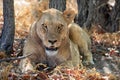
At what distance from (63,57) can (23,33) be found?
2465 millimetres

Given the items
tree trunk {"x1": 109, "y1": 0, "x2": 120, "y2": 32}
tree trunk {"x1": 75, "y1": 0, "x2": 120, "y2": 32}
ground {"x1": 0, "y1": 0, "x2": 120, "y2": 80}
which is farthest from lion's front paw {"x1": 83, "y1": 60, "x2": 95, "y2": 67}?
tree trunk {"x1": 109, "y1": 0, "x2": 120, "y2": 32}

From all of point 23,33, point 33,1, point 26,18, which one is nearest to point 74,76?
point 23,33

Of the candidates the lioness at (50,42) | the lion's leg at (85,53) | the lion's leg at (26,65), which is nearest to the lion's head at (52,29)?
the lioness at (50,42)

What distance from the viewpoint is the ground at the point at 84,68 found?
173 inches

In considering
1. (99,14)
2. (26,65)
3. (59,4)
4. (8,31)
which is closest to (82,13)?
(99,14)

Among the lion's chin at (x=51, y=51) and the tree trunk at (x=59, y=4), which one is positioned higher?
the tree trunk at (x=59, y=4)

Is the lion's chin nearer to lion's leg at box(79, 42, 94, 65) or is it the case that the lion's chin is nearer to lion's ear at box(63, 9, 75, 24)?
lion's ear at box(63, 9, 75, 24)

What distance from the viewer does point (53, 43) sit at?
177 inches

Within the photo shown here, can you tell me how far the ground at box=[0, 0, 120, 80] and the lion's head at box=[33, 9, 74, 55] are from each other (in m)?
0.27

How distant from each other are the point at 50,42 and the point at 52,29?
164mm

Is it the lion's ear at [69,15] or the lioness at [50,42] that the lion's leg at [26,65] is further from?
the lion's ear at [69,15]

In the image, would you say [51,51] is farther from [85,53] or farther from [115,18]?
[115,18]

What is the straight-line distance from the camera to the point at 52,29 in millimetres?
4551

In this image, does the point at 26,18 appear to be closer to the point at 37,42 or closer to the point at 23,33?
the point at 23,33
